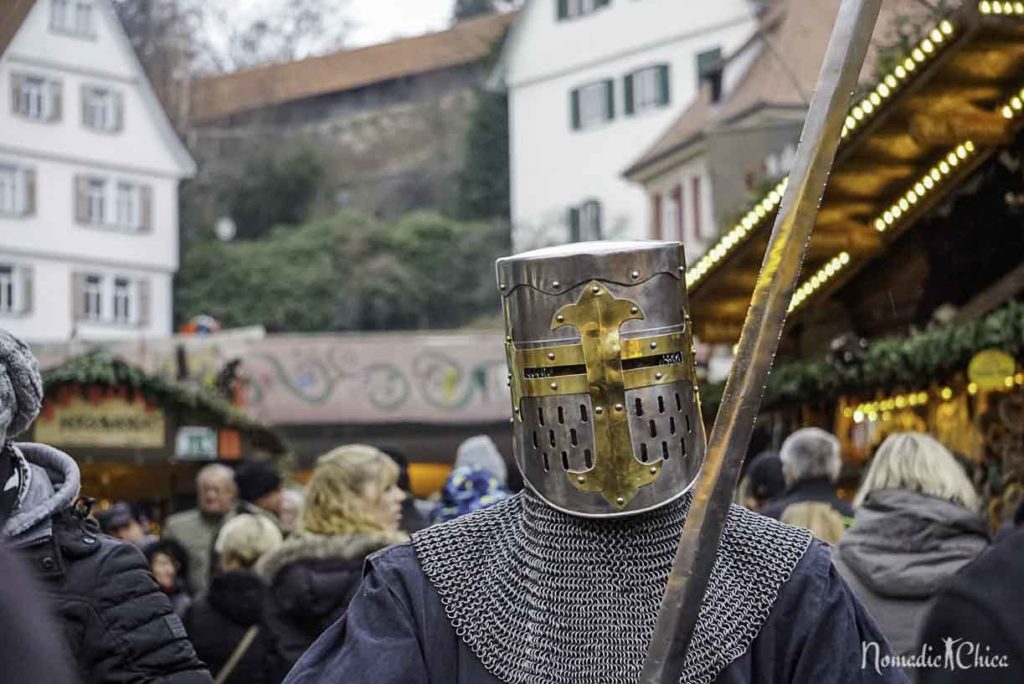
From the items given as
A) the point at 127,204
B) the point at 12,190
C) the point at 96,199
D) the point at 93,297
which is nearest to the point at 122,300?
the point at 93,297

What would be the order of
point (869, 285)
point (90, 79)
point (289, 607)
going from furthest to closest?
1. point (90, 79)
2. point (869, 285)
3. point (289, 607)

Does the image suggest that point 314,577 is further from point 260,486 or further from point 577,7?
point 577,7

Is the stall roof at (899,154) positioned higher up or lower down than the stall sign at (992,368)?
higher up

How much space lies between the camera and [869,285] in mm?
14508

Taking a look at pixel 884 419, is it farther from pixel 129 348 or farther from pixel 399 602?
pixel 129 348

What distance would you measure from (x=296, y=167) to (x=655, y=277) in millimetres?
59978

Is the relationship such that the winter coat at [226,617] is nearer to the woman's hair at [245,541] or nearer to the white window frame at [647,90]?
the woman's hair at [245,541]

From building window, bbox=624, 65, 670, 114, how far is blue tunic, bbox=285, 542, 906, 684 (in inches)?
1778

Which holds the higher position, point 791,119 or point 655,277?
point 791,119

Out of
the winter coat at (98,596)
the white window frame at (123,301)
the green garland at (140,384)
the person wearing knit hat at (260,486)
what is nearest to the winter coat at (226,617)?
the person wearing knit hat at (260,486)

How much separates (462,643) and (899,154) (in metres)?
8.60

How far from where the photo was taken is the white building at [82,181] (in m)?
49.5

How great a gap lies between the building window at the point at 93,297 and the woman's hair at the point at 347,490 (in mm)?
47124

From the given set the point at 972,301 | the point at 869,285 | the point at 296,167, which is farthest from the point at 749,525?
the point at 296,167
